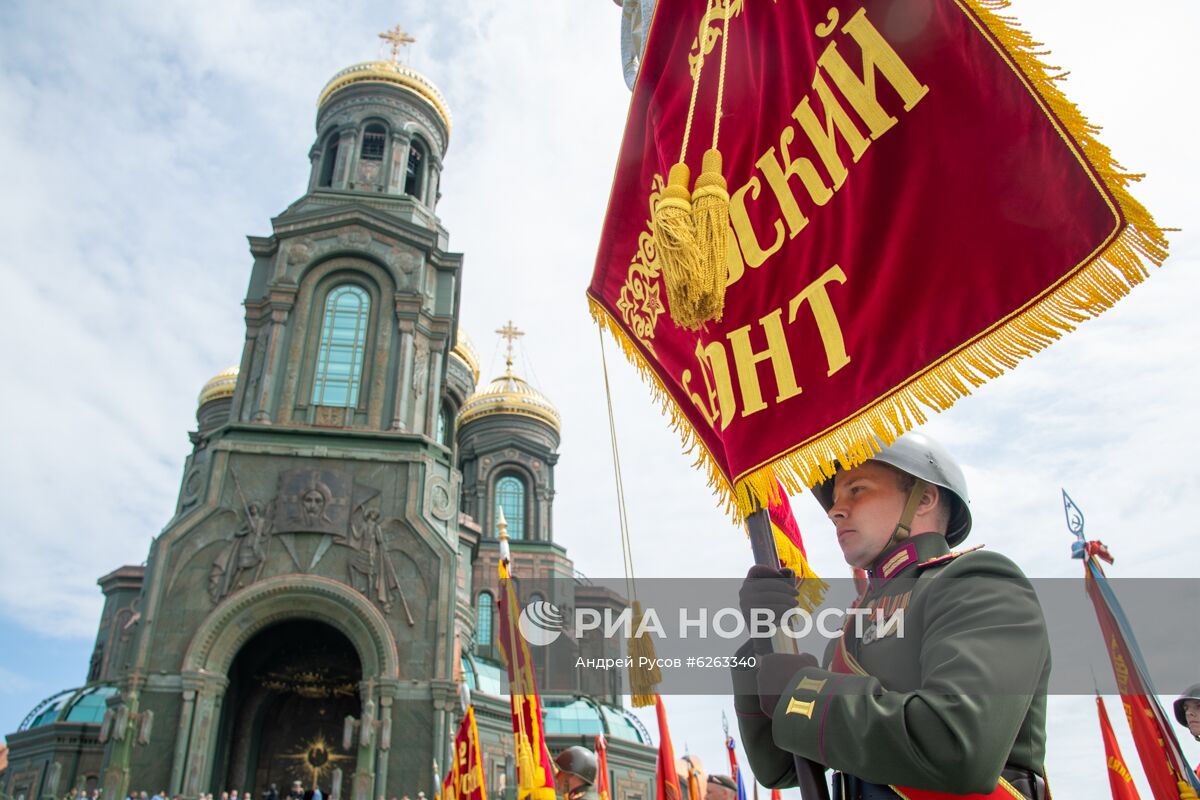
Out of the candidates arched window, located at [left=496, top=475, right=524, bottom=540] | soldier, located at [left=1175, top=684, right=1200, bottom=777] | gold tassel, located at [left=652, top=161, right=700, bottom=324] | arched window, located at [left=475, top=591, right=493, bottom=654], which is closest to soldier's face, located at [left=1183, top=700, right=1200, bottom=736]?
soldier, located at [left=1175, top=684, right=1200, bottom=777]

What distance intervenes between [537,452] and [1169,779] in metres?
31.8

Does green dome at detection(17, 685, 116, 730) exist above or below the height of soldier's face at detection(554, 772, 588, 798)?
above

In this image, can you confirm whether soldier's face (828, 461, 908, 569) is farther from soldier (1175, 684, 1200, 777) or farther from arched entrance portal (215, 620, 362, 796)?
arched entrance portal (215, 620, 362, 796)

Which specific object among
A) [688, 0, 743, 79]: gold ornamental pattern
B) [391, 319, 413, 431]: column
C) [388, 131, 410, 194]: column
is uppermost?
[388, 131, 410, 194]: column

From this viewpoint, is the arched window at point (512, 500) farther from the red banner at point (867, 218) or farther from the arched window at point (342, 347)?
the red banner at point (867, 218)

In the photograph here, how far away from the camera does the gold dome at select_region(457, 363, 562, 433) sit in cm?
3716

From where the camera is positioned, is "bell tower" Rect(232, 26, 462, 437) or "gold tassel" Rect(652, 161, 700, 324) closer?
"gold tassel" Rect(652, 161, 700, 324)

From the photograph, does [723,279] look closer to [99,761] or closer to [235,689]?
[235,689]

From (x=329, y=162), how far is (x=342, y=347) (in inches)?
339

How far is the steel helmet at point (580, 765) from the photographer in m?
7.08

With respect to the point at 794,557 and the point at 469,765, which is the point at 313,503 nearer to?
the point at 469,765

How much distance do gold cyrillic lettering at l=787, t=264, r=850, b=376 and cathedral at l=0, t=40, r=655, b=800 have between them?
15858mm

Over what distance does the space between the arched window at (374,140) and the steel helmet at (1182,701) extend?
26407 mm

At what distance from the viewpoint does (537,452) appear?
36500 millimetres
